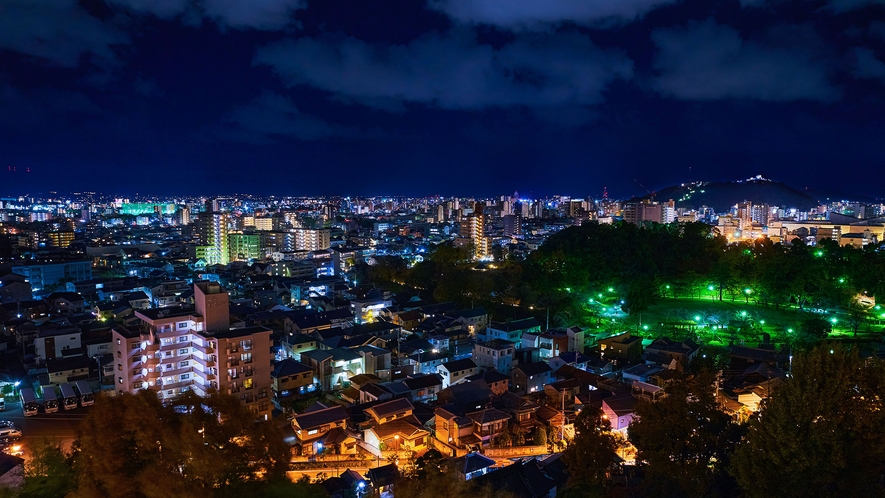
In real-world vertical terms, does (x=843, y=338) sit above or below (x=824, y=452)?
below

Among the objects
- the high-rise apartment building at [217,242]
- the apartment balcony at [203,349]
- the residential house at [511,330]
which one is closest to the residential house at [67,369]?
the apartment balcony at [203,349]

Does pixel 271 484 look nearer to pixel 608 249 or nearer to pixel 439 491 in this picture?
pixel 439 491

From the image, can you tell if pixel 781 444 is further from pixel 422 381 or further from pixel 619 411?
pixel 422 381

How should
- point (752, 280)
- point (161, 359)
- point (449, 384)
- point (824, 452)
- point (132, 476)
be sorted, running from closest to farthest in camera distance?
point (132, 476)
point (824, 452)
point (161, 359)
point (449, 384)
point (752, 280)

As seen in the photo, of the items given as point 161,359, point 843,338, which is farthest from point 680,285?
point 161,359

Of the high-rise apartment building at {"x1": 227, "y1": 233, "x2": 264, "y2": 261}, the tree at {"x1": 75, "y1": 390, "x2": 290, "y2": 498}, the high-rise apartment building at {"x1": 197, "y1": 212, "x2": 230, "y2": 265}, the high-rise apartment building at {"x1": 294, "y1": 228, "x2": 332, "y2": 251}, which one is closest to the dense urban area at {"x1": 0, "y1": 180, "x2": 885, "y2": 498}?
the tree at {"x1": 75, "y1": 390, "x2": 290, "y2": 498}

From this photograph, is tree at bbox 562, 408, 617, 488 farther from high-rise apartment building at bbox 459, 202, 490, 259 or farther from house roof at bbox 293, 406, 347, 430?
high-rise apartment building at bbox 459, 202, 490, 259
